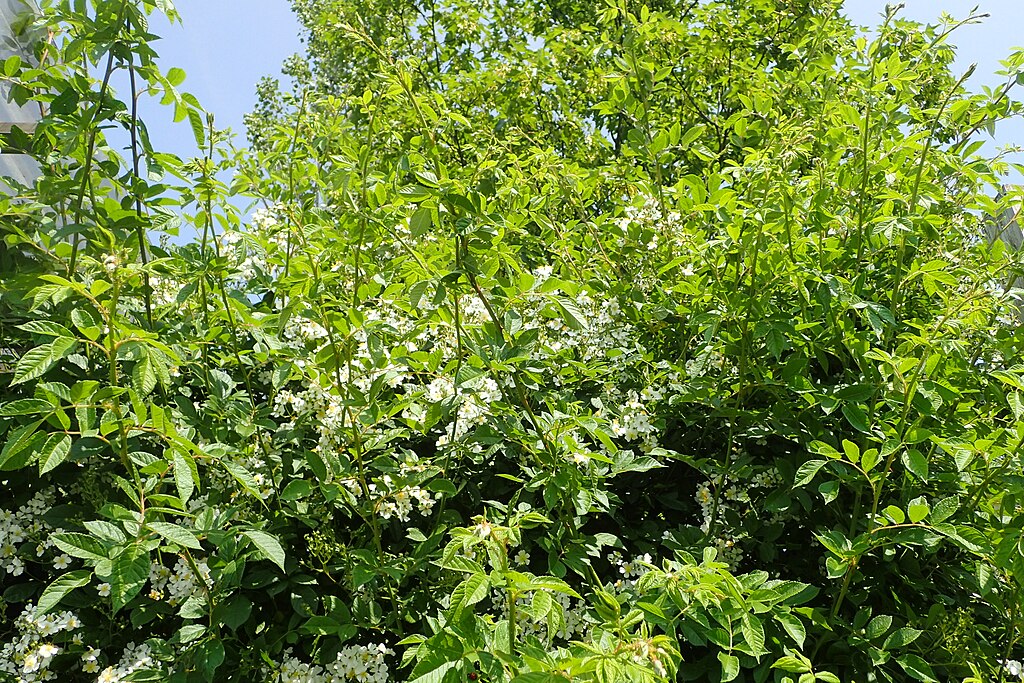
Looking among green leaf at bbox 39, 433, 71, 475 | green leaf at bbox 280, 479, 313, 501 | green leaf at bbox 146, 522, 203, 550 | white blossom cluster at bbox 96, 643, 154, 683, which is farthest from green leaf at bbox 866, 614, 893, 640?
green leaf at bbox 39, 433, 71, 475

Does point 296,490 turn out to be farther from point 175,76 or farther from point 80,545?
point 175,76

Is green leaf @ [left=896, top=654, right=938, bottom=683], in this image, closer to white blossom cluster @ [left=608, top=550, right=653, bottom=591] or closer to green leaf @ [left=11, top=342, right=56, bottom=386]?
white blossom cluster @ [left=608, top=550, right=653, bottom=591]

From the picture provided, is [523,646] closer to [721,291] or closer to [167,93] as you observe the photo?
[721,291]

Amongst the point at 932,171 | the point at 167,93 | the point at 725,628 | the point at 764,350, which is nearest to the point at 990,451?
the point at 764,350

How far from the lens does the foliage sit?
1.54 meters

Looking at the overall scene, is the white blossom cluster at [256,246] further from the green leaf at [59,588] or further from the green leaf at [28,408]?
the green leaf at [59,588]

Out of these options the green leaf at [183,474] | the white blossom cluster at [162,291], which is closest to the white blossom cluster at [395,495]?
the green leaf at [183,474]

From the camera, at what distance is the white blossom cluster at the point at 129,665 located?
1.60 meters

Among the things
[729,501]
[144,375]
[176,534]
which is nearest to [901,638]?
[729,501]

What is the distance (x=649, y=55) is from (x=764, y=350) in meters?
1.37

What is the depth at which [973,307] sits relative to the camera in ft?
6.15

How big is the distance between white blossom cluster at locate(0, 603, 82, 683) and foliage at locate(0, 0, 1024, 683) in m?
0.01

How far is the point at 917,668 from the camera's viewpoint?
1742mm

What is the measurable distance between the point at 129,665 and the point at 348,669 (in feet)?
1.48
